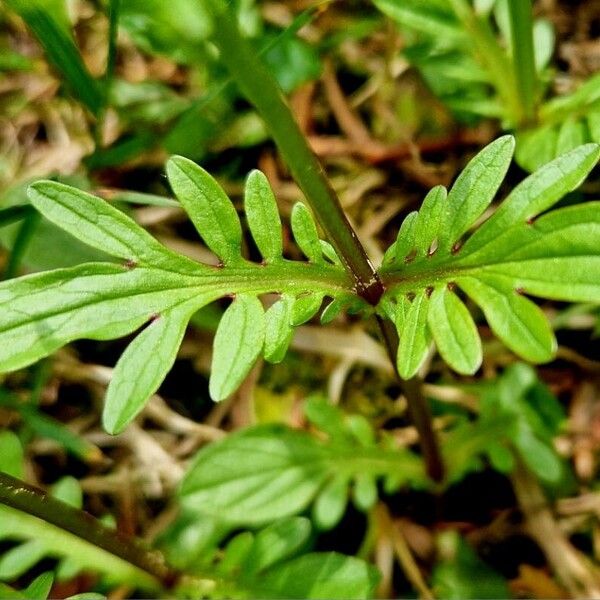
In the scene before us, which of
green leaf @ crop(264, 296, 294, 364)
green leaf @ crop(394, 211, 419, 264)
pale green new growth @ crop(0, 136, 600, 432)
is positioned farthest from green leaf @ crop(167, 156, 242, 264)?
green leaf @ crop(394, 211, 419, 264)

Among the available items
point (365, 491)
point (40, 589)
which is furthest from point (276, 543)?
point (40, 589)

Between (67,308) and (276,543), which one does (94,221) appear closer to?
(67,308)

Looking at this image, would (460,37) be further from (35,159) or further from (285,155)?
(35,159)

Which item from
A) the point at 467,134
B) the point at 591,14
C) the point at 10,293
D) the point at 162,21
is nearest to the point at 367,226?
the point at 467,134

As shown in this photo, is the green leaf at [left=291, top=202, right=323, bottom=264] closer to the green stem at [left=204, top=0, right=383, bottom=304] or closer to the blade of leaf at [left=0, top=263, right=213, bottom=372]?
the green stem at [left=204, top=0, right=383, bottom=304]

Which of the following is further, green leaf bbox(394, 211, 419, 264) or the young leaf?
green leaf bbox(394, 211, 419, 264)
